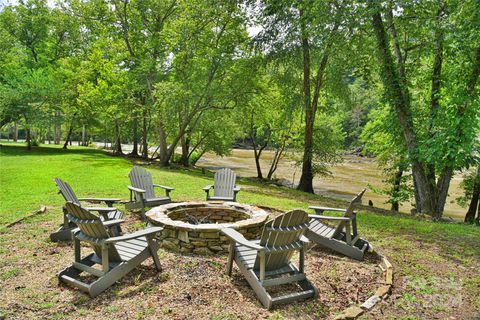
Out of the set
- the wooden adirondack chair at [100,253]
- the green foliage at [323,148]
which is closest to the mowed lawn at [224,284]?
the wooden adirondack chair at [100,253]

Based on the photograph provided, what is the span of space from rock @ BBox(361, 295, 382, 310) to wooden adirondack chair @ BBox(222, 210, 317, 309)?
491mm

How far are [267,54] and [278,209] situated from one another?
746 centimetres

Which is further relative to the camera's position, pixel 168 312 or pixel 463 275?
pixel 463 275

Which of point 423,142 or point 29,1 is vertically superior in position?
point 29,1

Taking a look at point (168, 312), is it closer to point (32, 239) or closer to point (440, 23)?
point (32, 239)

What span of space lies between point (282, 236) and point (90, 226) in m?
1.93

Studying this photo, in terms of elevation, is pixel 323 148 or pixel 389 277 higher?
pixel 323 148

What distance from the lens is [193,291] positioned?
3438 millimetres

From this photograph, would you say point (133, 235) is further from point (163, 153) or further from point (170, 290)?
point (163, 153)

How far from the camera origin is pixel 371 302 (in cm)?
326

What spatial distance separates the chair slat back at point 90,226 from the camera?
3281 mm

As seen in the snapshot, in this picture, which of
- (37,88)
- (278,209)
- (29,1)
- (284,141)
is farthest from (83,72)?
(278,209)

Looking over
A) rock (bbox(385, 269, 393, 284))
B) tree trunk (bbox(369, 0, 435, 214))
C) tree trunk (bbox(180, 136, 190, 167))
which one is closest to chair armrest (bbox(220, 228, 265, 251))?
rock (bbox(385, 269, 393, 284))

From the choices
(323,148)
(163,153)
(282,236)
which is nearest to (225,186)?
(282,236)
